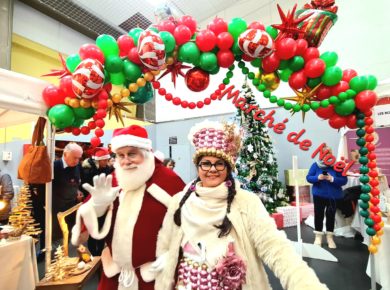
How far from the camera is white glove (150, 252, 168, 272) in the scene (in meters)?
1.22

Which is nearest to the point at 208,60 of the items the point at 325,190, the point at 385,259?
the point at 385,259

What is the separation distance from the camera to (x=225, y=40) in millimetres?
1576

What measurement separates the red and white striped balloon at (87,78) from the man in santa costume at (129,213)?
12.5 inches

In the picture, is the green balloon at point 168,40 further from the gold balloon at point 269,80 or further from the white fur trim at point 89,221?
the white fur trim at point 89,221

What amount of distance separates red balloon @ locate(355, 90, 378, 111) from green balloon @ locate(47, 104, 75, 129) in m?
1.93

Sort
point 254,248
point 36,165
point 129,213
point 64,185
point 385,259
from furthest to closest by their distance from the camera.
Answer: point 64,185, point 385,259, point 36,165, point 129,213, point 254,248

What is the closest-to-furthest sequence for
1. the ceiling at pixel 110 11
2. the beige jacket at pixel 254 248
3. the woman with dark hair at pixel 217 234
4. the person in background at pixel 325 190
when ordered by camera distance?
1. the beige jacket at pixel 254 248
2. the woman with dark hair at pixel 217 234
3. the person in background at pixel 325 190
4. the ceiling at pixel 110 11

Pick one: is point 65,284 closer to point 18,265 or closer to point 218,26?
point 18,265

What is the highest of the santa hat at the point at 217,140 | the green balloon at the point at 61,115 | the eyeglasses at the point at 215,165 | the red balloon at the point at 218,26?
the red balloon at the point at 218,26

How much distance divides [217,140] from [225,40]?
0.79m

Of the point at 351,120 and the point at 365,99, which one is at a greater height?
the point at 365,99

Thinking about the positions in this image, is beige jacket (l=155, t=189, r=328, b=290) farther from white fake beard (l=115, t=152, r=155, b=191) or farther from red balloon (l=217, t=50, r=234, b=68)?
red balloon (l=217, t=50, r=234, b=68)

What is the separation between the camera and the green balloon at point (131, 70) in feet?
5.18

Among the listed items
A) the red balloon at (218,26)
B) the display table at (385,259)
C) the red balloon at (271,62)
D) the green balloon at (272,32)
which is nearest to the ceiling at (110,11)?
the red balloon at (218,26)
